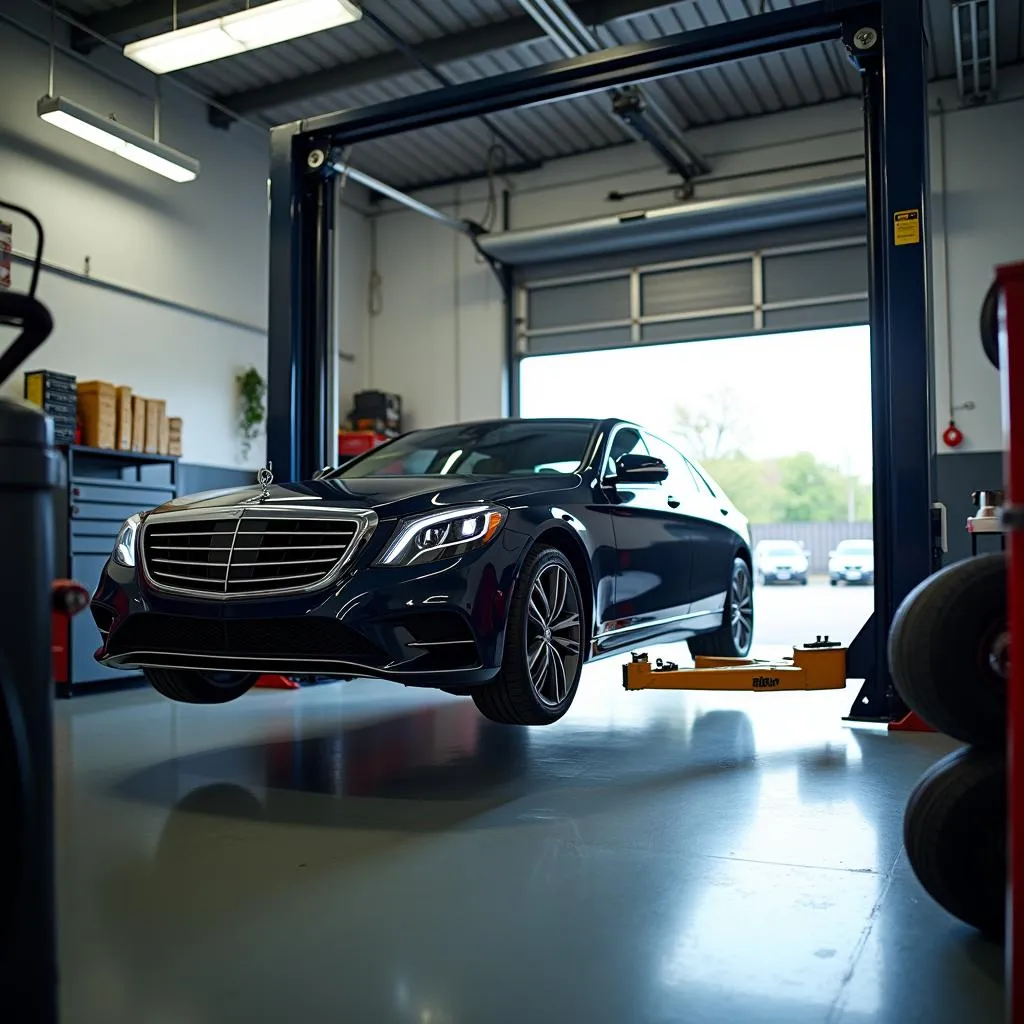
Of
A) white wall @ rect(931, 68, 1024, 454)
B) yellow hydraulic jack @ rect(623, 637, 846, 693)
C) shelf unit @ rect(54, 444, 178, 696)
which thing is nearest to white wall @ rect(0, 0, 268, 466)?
shelf unit @ rect(54, 444, 178, 696)

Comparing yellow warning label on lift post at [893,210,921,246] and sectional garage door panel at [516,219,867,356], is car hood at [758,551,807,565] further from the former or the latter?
yellow warning label on lift post at [893,210,921,246]

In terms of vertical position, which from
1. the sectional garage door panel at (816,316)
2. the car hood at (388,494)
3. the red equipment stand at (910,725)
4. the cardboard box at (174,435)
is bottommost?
the red equipment stand at (910,725)

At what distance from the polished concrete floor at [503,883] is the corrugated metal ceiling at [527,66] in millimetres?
6287

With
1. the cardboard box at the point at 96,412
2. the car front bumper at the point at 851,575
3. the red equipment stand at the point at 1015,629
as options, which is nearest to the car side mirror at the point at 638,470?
the red equipment stand at the point at 1015,629

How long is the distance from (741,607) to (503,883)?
3962mm

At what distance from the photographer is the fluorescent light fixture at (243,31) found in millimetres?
6379

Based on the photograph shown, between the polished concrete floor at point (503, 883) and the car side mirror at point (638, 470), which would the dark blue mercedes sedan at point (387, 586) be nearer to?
the car side mirror at point (638, 470)

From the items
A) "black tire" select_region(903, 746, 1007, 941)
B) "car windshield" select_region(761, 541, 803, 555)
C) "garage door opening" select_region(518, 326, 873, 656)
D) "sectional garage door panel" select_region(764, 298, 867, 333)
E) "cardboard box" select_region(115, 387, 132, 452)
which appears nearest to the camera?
"black tire" select_region(903, 746, 1007, 941)

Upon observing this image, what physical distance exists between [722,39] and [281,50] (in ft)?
16.6

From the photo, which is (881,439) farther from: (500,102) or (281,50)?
(281,50)

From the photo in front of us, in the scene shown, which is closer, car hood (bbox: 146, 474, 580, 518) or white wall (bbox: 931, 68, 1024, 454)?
car hood (bbox: 146, 474, 580, 518)

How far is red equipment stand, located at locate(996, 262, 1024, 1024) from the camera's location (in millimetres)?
1357

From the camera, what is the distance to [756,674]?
4.23m

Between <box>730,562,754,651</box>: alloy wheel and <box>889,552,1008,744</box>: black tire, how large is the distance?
3906 millimetres
